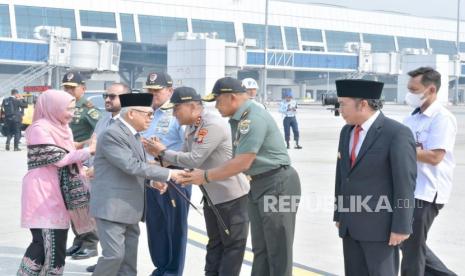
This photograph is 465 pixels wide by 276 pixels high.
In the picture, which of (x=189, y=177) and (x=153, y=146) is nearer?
(x=189, y=177)

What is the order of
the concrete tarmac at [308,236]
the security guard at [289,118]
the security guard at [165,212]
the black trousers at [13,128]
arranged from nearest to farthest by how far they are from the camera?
1. the security guard at [165,212]
2. the concrete tarmac at [308,236]
3. the black trousers at [13,128]
4. the security guard at [289,118]

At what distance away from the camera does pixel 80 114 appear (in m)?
7.45

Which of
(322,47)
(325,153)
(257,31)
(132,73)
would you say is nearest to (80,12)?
(132,73)

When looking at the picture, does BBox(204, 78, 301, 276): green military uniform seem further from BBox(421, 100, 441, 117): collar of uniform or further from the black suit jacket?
BBox(421, 100, 441, 117): collar of uniform

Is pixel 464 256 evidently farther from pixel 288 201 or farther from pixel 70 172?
pixel 70 172

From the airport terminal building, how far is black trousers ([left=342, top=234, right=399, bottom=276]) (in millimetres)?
45665

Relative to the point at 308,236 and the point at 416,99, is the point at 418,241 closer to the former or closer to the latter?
the point at 416,99

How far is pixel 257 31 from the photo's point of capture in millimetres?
84875

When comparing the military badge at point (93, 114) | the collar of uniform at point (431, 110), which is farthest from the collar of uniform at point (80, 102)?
the collar of uniform at point (431, 110)

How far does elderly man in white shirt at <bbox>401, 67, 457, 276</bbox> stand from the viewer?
531cm

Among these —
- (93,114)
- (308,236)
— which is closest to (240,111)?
(93,114)

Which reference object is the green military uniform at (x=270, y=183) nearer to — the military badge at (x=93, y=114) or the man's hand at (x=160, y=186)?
the man's hand at (x=160, y=186)

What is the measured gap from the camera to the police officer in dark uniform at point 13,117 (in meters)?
19.7

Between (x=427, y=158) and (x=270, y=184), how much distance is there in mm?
1126
